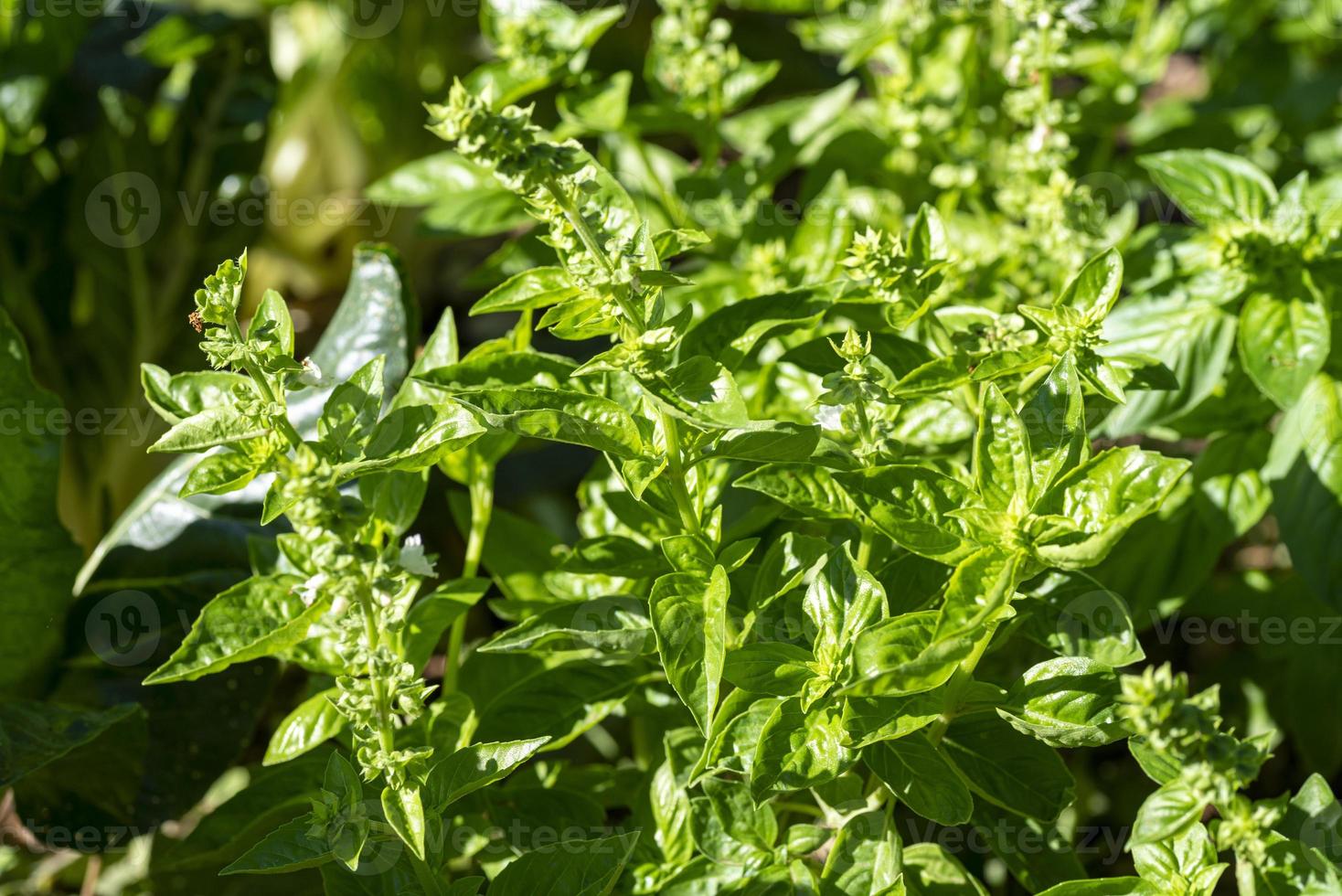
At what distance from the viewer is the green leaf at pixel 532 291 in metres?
1.08

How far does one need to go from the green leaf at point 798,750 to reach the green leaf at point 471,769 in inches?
7.4

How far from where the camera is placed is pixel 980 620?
3.07 feet

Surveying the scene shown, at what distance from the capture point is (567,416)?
1.02 m

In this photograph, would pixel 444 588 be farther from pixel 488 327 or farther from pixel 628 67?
pixel 628 67

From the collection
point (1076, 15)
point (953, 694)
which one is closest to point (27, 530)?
point (953, 694)

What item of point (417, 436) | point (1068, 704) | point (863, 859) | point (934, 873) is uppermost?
point (417, 436)

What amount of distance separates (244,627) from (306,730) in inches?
5.2

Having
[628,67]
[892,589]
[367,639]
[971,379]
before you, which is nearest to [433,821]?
[367,639]

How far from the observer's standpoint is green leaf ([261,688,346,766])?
118 cm

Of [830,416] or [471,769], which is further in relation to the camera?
[830,416]

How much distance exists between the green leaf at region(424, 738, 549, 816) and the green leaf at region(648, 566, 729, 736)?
0.42 ft

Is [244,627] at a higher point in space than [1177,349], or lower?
higher

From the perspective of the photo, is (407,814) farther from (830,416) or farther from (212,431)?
(830,416)

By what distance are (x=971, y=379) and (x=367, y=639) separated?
62 cm
